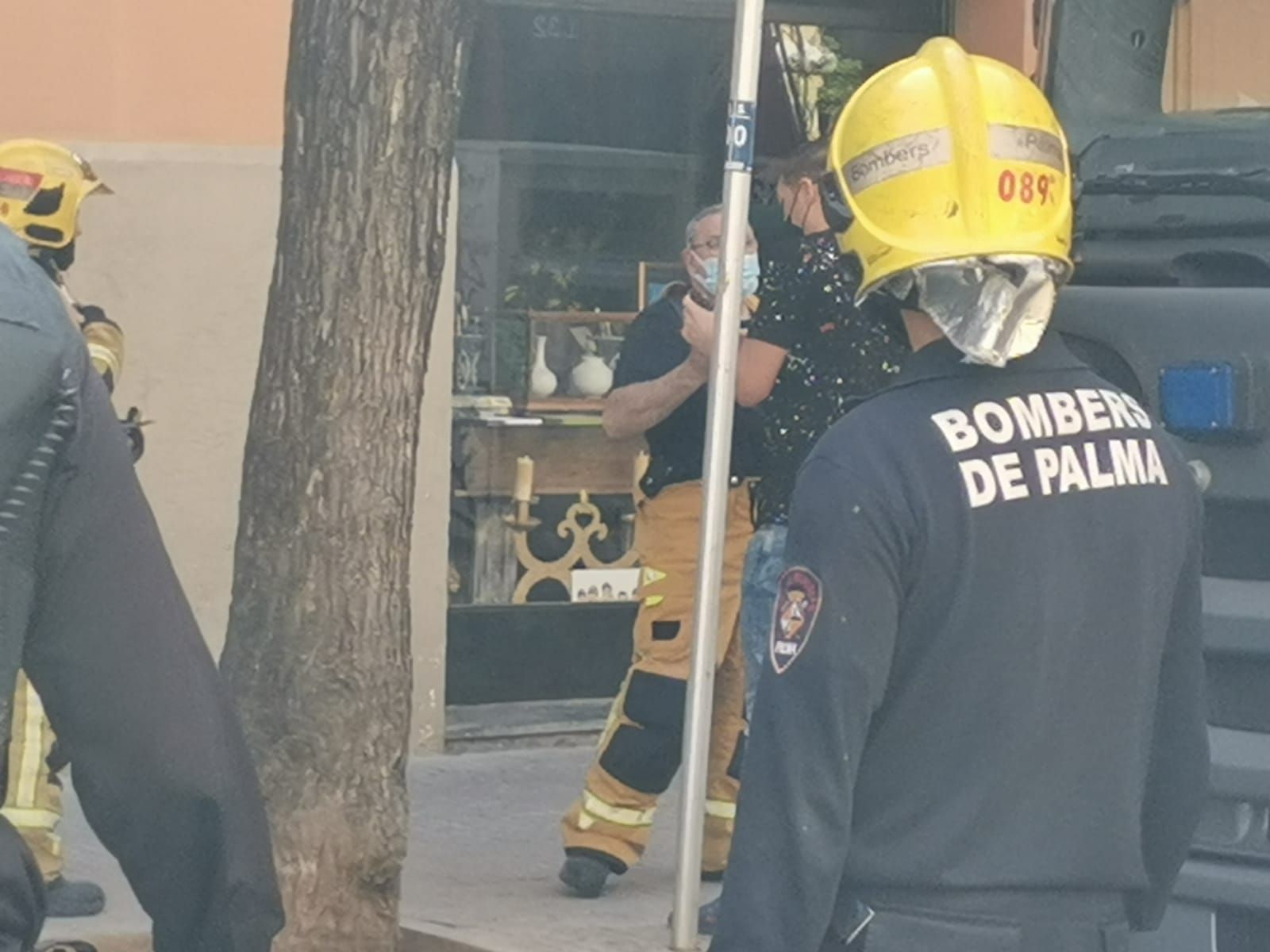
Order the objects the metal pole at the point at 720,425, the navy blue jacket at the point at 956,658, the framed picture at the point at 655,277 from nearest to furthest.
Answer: the navy blue jacket at the point at 956,658 → the metal pole at the point at 720,425 → the framed picture at the point at 655,277

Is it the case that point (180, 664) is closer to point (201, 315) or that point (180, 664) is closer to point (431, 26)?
point (431, 26)

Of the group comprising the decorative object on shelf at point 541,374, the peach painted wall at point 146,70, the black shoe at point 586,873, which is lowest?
the black shoe at point 586,873

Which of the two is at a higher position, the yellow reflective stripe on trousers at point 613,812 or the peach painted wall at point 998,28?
the peach painted wall at point 998,28

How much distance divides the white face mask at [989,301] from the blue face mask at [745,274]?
260cm

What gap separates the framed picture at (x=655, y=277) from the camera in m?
9.04

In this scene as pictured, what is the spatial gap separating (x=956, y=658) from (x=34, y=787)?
3540 millimetres

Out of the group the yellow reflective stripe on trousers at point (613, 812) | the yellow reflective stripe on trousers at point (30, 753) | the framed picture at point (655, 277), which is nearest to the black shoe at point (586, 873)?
the yellow reflective stripe on trousers at point (613, 812)

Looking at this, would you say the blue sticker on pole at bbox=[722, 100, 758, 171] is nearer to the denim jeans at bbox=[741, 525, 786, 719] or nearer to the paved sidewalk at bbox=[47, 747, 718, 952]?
the denim jeans at bbox=[741, 525, 786, 719]

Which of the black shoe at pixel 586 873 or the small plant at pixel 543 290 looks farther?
the small plant at pixel 543 290

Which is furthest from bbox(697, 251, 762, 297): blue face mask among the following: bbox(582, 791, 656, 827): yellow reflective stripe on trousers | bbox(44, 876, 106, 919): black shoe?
bbox(44, 876, 106, 919): black shoe

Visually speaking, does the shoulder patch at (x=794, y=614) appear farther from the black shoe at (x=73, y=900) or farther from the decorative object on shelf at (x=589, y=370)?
the decorative object on shelf at (x=589, y=370)

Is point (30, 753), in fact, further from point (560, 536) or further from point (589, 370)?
point (589, 370)

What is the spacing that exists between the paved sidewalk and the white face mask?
3218mm

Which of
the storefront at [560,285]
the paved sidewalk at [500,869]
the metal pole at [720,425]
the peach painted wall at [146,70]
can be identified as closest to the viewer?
the metal pole at [720,425]
